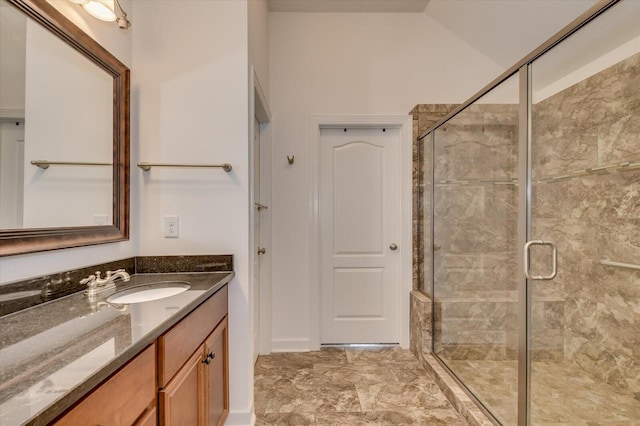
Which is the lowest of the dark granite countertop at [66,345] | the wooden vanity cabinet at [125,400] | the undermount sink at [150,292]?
the wooden vanity cabinet at [125,400]

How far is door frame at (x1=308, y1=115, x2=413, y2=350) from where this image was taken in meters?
2.73

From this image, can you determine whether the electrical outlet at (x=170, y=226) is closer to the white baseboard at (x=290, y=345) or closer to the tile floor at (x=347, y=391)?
the tile floor at (x=347, y=391)

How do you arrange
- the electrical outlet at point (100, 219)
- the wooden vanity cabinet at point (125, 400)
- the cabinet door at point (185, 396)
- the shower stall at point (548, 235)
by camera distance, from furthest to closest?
the shower stall at point (548, 235) < the electrical outlet at point (100, 219) < the cabinet door at point (185, 396) < the wooden vanity cabinet at point (125, 400)

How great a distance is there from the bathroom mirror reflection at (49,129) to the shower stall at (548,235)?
6.83 feet

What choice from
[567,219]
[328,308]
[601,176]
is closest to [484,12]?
[601,176]

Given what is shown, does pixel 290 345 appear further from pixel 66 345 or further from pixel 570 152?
pixel 570 152

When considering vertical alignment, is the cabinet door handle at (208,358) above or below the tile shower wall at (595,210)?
below

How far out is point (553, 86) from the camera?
1.93 meters

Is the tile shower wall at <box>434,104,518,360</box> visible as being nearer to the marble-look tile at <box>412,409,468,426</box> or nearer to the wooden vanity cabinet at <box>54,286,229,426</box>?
the marble-look tile at <box>412,409,468,426</box>

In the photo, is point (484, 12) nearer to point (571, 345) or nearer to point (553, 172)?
point (553, 172)

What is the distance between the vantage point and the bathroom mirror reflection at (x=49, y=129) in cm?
99

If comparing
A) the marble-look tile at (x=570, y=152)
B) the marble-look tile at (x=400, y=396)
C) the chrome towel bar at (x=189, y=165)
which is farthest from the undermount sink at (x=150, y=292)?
the marble-look tile at (x=570, y=152)

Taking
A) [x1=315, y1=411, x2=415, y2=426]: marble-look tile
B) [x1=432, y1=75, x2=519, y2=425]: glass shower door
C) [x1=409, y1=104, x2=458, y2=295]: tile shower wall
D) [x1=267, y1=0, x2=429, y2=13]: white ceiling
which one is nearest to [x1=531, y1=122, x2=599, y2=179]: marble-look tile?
[x1=432, y1=75, x2=519, y2=425]: glass shower door

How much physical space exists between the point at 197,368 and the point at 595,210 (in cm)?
256
